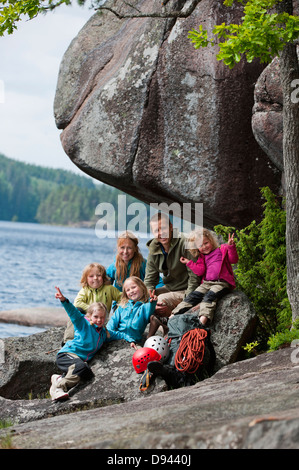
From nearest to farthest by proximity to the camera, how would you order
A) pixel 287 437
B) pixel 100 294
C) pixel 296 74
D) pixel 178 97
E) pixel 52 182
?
pixel 287 437 → pixel 296 74 → pixel 100 294 → pixel 178 97 → pixel 52 182

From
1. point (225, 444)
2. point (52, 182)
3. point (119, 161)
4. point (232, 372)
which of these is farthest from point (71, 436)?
point (52, 182)

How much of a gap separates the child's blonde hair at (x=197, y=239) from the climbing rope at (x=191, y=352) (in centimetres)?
142

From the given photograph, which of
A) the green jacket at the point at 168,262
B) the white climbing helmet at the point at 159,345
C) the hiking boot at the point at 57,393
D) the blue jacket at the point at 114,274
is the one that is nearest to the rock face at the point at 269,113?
the green jacket at the point at 168,262

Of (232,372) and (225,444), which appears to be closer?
(225,444)

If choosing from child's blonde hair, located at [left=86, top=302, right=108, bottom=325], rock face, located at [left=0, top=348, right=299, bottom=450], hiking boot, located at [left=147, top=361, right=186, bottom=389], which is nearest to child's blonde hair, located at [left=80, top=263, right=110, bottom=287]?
child's blonde hair, located at [left=86, top=302, right=108, bottom=325]

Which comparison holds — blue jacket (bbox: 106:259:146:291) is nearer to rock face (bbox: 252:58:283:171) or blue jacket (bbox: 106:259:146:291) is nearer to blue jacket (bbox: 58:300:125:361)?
blue jacket (bbox: 58:300:125:361)

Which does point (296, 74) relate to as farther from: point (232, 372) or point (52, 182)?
point (52, 182)

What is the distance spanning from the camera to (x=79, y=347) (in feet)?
27.2

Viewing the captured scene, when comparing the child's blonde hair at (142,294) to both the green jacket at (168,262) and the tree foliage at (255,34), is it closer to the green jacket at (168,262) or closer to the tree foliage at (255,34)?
the green jacket at (168,262)

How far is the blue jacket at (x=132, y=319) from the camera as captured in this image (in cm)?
828

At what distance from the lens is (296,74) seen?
8.16 metres

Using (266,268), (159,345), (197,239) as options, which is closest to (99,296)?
(159,345)

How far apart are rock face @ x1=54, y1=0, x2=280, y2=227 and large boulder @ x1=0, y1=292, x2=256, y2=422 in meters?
2.84

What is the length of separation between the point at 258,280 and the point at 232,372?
104 inches
